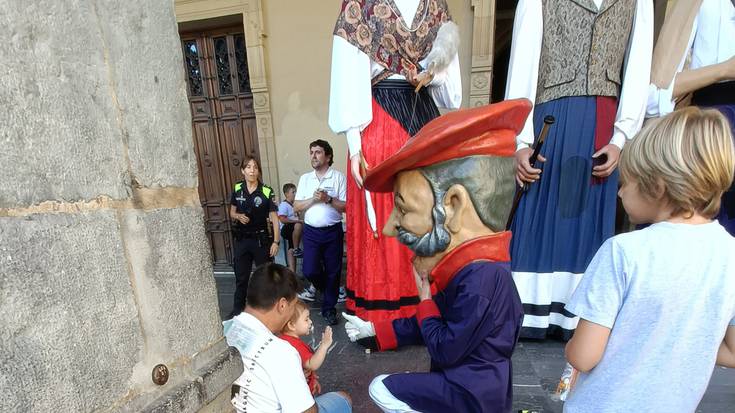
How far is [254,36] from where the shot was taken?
4.44m

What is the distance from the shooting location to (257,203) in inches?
135

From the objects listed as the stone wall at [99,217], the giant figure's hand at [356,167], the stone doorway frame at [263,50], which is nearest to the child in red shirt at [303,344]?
the stone wall at [99,217]

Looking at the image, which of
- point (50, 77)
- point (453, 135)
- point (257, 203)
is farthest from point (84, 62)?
point (257, 203)

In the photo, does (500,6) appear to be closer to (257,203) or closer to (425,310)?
(257,203)

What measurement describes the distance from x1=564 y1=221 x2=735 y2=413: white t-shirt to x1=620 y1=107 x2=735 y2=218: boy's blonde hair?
9cm

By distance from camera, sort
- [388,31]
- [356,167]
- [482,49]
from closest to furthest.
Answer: [388,31], [356,167], [482,49]

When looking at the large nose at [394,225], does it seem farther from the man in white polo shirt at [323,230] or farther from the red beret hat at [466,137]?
the man in white polo shirt at [323,230]

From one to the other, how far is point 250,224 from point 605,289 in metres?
2.98

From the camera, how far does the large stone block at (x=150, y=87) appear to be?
2.93 ft

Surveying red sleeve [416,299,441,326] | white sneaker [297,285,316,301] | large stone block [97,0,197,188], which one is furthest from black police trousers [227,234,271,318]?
red sleeve [416,299,441,326]

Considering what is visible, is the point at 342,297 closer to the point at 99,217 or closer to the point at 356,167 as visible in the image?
the point at 356,167

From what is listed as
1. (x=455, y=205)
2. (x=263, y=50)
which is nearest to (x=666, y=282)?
(x=455, y=205)

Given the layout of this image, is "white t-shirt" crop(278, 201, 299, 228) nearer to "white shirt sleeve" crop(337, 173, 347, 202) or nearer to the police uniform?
the police uniform

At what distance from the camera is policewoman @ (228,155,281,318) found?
11.2 ft
